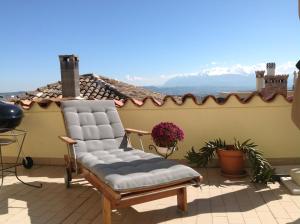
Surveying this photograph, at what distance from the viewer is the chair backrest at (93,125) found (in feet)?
15.0

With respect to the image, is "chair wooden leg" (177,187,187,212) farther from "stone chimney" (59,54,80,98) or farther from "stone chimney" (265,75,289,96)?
"stone chimney" (265,75,289,96)

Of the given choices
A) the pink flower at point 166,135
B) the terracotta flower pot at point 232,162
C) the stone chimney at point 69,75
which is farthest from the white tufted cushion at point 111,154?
the stone chimney at point 69,75

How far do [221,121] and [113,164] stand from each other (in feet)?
7.97

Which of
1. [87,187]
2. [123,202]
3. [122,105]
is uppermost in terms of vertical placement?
[122,105]

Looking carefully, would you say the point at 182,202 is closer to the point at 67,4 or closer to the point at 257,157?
the point at 257,157

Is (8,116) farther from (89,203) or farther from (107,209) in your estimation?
(107,209)

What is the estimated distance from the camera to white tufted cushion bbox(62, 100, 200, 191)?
3.19m

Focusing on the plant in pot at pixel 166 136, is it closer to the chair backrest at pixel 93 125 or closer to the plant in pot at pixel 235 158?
the chair backrest at pixel 93 125

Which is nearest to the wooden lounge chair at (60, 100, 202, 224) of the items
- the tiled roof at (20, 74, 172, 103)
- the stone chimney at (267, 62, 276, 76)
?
the tiled roof at (20, 74, 172, 103)

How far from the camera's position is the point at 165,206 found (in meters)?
3.84

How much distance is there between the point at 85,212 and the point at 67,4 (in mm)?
10470

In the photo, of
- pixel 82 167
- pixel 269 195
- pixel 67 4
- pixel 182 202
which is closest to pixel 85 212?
pixel 82 167

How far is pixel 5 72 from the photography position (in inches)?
818

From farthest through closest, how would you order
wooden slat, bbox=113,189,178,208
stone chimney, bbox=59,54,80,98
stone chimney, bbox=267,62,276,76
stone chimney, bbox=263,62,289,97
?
1. stone chimney, bbox=267,62,276,76
2. stone chimney, bbox=263,62,289,97
3. stone chimney, bbox=59,54,80,98
4. wooden slat, bbox=113,189,178,208
